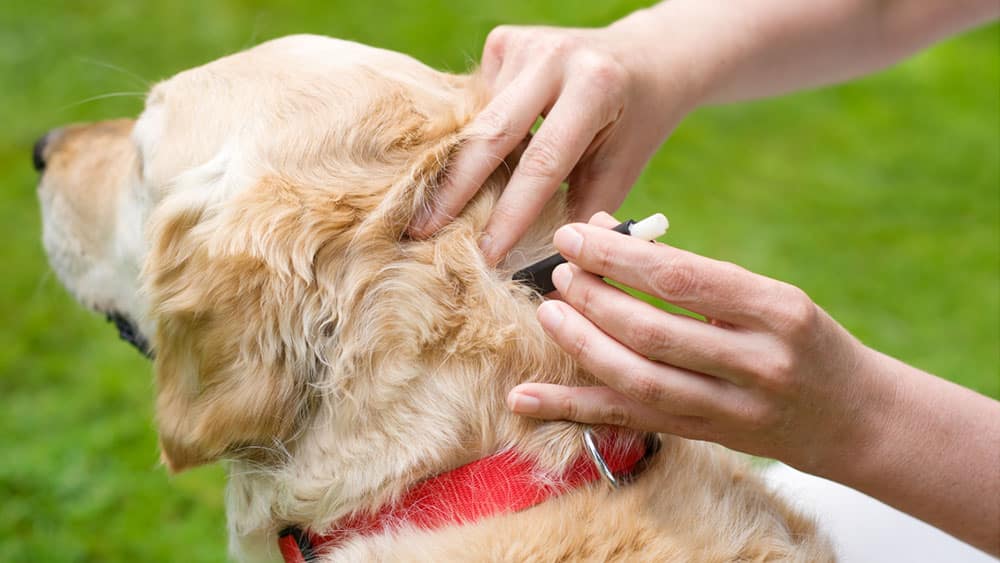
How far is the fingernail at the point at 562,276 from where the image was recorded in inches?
64.6

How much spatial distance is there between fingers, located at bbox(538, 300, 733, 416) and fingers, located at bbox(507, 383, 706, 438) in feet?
0.14

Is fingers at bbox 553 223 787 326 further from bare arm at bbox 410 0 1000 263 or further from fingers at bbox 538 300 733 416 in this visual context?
bare arm at bbox 410 0 1000 263

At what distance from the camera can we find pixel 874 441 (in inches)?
64.3

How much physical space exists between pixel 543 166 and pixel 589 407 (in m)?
0.48

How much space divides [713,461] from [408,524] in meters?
0.59

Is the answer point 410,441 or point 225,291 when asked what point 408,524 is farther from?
point 225,291

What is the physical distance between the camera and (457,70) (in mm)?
5660

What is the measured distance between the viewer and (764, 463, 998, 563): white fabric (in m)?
2.19

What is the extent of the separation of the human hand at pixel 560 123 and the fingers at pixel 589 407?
282mm

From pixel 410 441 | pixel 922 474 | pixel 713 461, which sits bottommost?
pixel 410 441

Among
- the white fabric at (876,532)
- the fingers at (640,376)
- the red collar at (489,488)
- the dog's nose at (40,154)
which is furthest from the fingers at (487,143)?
the dog's nose at (40,154)

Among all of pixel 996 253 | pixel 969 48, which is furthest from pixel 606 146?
pixel 969 48

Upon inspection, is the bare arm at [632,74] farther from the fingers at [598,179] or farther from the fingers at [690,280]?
the fingers at [690,280]

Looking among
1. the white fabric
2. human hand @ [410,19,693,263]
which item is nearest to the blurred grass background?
human hand @ [410,19,693,263]
